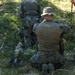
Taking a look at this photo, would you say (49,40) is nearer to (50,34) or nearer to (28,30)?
(50,34)

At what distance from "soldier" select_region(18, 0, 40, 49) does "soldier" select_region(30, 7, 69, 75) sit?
272 centimetres

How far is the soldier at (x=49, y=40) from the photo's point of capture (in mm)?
8227

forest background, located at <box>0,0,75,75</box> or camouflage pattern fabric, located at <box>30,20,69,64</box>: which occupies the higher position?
camouflage pattern fabric, located at <box>30,20,69,64</box>

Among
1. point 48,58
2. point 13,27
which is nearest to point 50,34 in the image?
point 48,58

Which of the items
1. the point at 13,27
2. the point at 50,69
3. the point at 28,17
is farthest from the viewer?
the point at 13,27

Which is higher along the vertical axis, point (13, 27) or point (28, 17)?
point (28, 17)

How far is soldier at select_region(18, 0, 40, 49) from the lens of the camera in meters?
11.2

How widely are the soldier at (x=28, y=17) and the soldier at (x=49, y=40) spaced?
2.72 meters

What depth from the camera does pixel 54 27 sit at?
27.0ft

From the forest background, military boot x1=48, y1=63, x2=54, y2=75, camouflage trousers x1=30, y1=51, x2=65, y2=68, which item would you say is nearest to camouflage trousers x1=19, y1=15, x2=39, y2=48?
the forest background

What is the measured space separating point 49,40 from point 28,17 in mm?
3125

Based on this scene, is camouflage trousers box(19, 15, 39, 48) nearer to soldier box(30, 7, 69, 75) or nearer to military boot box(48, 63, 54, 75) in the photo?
soldier box(30, 7, 69, 75)

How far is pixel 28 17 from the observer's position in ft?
36.9

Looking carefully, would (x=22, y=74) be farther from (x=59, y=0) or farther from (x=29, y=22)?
(x=59, y=0)
